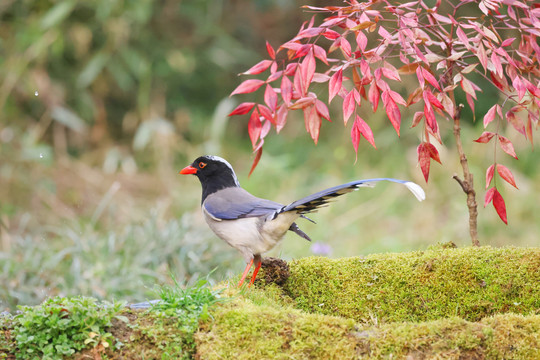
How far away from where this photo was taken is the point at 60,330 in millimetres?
2299

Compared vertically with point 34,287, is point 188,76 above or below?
above

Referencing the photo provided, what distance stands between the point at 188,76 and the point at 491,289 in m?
5.72

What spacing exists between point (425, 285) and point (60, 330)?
1.51m

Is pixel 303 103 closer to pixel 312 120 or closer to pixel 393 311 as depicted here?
pixel 312 120

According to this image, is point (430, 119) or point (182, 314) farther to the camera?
point (430, 119)

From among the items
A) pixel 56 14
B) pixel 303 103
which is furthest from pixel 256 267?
pixel 56 14

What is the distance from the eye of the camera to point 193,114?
779 centimetres

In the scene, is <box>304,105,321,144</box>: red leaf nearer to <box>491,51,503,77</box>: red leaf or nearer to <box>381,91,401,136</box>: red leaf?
<box>381,91,401,136</box>: red leaf

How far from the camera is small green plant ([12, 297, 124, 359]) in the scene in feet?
7.40

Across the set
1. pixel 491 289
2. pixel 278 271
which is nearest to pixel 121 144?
pixel 278 271

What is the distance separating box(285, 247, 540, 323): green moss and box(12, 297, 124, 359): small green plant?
945mm

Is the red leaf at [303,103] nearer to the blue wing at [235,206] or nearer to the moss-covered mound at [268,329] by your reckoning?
the blue wing at [235,206]

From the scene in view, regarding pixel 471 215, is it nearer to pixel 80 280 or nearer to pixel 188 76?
pixel 80 280

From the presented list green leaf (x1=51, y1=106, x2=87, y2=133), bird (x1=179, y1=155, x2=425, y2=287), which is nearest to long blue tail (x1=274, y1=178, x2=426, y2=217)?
bird (x1=179, y1=155, x2=425, y2=287)
